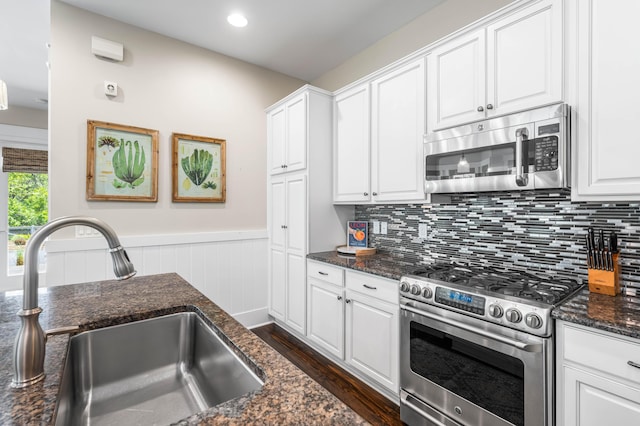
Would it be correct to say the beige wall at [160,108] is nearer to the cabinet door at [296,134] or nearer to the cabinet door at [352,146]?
the cabinet door at [296,134]

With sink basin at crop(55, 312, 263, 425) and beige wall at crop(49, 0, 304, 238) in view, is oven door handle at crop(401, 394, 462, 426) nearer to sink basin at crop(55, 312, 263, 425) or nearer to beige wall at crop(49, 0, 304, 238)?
sink basin at crop(55, 312, 263, 425)

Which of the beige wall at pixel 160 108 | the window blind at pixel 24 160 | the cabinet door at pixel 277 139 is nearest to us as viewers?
the beige wall at pixel 160 108

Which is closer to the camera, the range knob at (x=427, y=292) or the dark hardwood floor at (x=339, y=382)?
the range knob at (x=427, y=292)

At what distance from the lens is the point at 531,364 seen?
1.38 metres

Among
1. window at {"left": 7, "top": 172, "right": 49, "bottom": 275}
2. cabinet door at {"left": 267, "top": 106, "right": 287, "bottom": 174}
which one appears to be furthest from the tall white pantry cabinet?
window at {"left": 7, "top": 172, "right": 49, "bottom": 275}

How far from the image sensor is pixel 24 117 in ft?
14.3

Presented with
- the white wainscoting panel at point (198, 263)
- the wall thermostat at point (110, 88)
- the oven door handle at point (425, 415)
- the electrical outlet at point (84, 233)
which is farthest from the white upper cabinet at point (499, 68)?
the electrical outlet at point (84, 233)

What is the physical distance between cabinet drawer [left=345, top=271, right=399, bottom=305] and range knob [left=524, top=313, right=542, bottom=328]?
0.77m

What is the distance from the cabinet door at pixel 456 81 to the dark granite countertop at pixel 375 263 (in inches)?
39.9

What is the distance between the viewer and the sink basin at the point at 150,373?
0.94 m

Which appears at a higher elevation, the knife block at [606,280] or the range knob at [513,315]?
the knife block at [606,280]

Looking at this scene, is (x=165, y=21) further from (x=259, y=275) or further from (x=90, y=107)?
(x=259, y=275)

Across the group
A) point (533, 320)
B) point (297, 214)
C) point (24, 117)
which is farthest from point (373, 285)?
point (24, 117)

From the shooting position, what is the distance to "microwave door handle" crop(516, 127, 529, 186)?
165cm
